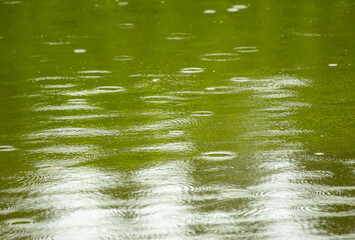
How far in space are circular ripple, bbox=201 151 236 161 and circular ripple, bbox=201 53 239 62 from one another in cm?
408

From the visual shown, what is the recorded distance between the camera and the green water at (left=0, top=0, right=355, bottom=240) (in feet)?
14.2

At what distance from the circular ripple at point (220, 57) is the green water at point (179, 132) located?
0.22ft

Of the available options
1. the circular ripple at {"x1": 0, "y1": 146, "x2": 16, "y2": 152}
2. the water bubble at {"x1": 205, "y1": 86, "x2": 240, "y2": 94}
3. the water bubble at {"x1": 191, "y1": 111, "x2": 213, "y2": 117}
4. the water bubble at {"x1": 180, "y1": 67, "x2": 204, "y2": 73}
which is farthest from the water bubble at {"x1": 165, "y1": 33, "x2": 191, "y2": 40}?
the circular ripple at {"x1": 0, "y1": 146, "x2": 16, "y2": 152}

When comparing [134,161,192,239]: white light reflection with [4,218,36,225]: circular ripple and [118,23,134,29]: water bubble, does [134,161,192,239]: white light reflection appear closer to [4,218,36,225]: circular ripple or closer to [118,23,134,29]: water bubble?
[4,218,36,225]: circular ripple

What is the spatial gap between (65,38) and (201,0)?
558 cm

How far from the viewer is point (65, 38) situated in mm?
11672

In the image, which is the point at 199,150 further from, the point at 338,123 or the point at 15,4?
the point at 15,4

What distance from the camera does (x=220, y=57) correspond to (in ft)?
32.1

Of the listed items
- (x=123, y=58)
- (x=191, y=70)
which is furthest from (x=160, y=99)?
(x=123, y=58)

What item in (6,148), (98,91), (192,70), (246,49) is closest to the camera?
(6,148)

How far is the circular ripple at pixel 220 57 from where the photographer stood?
9625 millimetres

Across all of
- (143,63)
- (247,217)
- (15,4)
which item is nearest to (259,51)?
(143,63)

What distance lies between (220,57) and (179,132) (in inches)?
143

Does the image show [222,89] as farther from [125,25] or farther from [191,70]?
[125,25]
